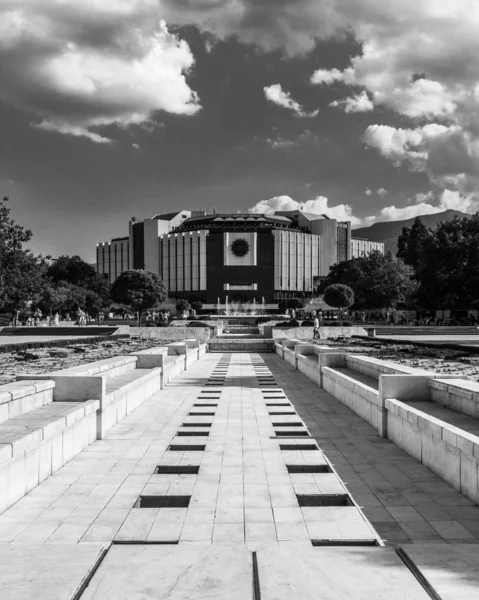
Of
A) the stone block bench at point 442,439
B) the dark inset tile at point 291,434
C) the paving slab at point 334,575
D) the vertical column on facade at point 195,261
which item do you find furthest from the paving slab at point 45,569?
the vertical column on facade at point 195,261

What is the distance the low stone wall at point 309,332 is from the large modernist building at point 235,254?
70.4 metres

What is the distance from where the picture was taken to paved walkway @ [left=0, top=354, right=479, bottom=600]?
3299mm

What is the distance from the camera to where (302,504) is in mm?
5219

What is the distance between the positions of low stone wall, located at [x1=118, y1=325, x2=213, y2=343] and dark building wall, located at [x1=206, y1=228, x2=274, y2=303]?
70478mm

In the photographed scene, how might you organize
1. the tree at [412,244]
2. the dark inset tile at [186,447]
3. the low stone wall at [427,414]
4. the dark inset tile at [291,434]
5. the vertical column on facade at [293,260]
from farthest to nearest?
the vertical column on facade at [293,260], the tree at [412,244], the dark inset tile at [291,434], the dark inset tile at [186,447], the low stone wall at [427,414]

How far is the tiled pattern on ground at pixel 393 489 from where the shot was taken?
4598 millimetres

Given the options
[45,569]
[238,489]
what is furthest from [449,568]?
[238,489]

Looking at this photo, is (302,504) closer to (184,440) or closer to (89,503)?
(89,503)

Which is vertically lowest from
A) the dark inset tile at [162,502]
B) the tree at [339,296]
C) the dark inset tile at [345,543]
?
the dark inset tile at [162,502]

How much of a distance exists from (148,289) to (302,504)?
Answer: 50.5 m

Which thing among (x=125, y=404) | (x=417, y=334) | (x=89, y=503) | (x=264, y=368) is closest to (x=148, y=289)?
(x=417, y=334)

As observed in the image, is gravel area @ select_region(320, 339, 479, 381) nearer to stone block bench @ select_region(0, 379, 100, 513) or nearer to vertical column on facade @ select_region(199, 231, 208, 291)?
stone block bench @ select_region(0, 379, 100, 513)

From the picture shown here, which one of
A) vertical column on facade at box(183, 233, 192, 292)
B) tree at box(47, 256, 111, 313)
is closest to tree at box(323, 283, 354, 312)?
tree at box(47, 256, 111, 313)

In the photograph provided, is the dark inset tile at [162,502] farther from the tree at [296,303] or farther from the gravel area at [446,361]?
the tree at [296,303]
